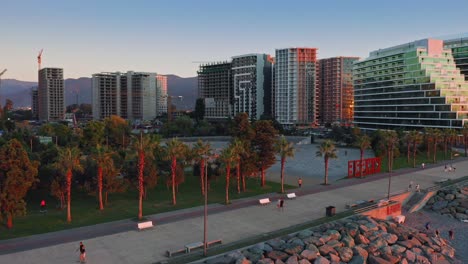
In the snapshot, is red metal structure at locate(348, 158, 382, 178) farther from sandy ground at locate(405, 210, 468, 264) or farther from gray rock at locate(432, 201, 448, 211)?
sandy ground at locate(405, 210, 468, 264)

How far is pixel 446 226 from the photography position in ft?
141

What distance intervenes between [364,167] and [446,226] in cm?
2132

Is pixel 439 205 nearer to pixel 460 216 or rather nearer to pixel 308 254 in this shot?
pixel 460 216

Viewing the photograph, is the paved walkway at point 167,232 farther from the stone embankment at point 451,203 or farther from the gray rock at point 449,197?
the gray rock at point 449,197

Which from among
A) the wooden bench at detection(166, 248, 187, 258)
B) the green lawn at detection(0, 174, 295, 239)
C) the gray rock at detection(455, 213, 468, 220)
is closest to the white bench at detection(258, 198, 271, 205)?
the green lawn at detection(0, 174, 295, 239)

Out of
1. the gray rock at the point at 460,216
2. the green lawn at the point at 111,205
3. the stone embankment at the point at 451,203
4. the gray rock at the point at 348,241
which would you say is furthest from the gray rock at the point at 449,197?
the gray rock at the point at 348,241

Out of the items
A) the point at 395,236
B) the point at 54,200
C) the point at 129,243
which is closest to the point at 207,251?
the point at 129,243

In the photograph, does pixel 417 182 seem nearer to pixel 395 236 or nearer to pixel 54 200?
pixel 395 236

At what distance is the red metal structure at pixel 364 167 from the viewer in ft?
203

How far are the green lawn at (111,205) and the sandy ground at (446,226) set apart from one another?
16.7 metres

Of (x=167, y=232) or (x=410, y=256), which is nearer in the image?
(x=410, y=256)

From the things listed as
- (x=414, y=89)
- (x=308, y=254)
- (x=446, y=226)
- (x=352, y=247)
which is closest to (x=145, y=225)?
(x=308, y=254)

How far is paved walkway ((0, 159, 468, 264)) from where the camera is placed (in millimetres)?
26891

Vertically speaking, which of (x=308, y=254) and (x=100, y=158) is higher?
(x=100, y=158)
